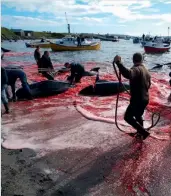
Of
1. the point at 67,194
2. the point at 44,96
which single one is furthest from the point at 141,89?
the point at 44,96

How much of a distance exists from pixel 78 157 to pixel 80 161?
182 millimetres

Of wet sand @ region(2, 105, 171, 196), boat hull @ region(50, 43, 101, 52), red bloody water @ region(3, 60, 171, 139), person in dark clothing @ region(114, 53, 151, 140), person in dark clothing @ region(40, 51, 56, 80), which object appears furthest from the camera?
boat hull @ region(50, 43, 101, 52)

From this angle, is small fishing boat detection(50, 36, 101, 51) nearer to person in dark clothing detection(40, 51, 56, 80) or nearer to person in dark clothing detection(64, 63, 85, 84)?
person in dark clothing detection(40, 51, 56, 80)

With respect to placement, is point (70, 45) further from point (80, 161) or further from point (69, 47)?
point (80, 161)

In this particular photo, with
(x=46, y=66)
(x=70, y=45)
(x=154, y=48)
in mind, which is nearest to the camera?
(x=46, y=66)

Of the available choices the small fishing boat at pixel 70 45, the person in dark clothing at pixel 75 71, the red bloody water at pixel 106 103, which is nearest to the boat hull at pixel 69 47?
the small fishing boat at pixel 70 45

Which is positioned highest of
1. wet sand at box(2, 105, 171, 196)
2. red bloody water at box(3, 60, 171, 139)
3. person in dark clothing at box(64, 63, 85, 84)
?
person in dark clothing at box(64, 63, 85, 84)

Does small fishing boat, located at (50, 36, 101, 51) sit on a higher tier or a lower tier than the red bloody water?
higher

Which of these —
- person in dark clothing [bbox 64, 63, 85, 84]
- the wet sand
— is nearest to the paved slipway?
the wet sand

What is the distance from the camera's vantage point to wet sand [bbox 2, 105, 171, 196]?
4547mm

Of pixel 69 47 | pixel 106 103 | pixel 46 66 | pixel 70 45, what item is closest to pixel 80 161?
pixel 106 103

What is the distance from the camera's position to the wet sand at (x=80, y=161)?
4547 mm

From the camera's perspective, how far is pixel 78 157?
5.71m

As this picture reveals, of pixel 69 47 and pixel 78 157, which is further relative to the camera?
pixel 69 47
